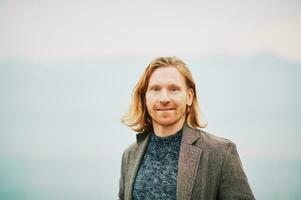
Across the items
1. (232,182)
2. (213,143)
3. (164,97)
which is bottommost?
(232,182)

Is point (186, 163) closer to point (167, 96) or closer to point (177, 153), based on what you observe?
point (177, 153)

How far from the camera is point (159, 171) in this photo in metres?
1.60

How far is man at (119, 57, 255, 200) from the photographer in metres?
1.52

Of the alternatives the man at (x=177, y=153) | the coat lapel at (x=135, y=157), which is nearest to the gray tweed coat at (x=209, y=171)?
the man at (x=177, y=153)

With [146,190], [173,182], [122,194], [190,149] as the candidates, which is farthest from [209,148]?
[122,194]

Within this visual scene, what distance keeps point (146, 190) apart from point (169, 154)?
6.5 inches

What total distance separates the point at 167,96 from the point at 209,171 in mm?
320

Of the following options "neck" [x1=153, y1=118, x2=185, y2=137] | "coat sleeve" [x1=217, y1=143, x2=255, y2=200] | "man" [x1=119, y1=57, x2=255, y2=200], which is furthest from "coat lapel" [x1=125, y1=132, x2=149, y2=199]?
"coat sleeve" [x1=217, y1=143, x2=255, y2=200]

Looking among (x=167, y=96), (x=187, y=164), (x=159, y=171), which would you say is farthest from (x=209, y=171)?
(x=167, y=96)

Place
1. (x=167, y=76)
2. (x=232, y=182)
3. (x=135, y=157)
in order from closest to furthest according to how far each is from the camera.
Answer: (x=232, y=182) < (x=167, y=76) < (x=135, y=157)

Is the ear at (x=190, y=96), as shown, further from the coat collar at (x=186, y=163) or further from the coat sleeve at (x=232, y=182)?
the coat sleeve at (x=232, y=182)

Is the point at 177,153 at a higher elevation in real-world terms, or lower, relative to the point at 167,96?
lower

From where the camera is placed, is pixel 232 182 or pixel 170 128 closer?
pixel 232 182

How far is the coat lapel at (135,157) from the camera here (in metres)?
1.67
